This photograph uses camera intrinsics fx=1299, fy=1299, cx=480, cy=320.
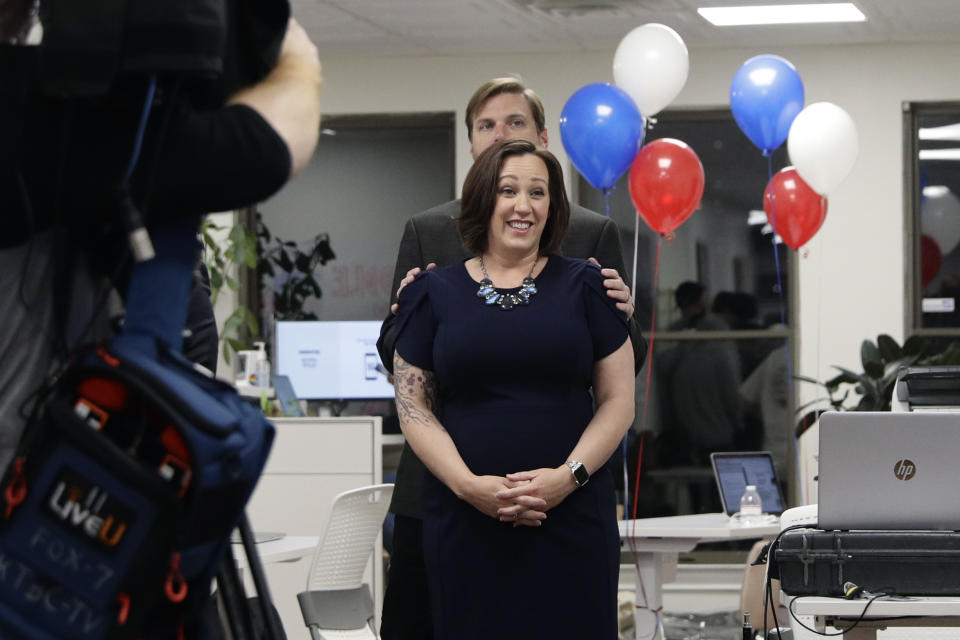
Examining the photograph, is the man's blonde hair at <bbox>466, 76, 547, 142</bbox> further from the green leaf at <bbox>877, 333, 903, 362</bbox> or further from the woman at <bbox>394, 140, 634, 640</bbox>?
the green leaf at <bbox>877, 333, 903, 362</bbox>

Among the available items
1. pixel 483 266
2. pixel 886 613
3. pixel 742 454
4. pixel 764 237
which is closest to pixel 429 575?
pixel 483 266

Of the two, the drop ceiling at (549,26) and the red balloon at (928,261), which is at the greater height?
the drop ceiling at (549,26)

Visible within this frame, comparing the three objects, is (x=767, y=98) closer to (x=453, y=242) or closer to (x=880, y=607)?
(x=453, y=242)

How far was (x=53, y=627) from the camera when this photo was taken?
3.47 ft

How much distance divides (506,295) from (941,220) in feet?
18.1

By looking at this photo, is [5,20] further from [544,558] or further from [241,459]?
[544,558]

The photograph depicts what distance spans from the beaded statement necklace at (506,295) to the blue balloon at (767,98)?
359 cm

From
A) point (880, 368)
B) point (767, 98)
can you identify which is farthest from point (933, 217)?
point (767, 98)

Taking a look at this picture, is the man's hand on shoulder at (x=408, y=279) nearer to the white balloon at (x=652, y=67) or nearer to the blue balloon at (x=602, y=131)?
the blue balloon at (x=602, y=131)

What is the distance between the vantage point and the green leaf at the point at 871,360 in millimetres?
6328

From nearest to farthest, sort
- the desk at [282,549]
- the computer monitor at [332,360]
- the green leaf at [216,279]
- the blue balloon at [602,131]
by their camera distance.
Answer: the desk at [282,549]
the blue balloon at [602,131]
the computer monitor at [332,360]
the green leaf at [216,279]

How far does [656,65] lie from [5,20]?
4582 millimetres

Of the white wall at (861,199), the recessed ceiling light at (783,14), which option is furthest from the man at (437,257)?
the white wall at (861,199)

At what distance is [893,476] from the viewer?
8.28 ft
